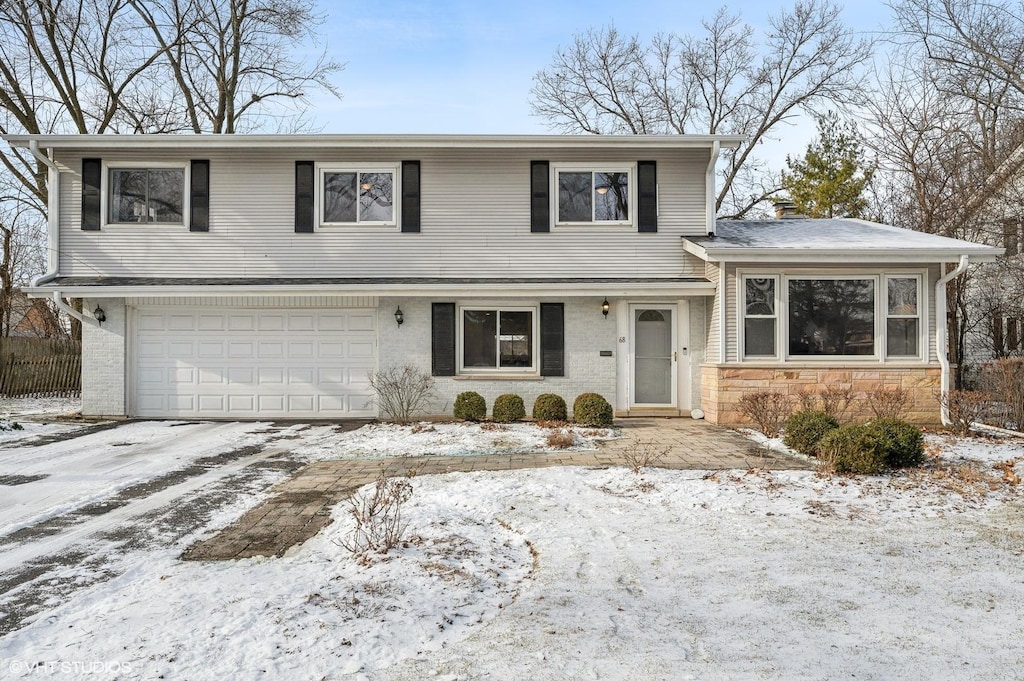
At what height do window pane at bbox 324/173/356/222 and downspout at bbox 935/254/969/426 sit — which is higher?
window pane at bbox 324/173/356/222

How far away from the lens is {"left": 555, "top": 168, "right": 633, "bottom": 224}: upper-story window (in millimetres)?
12422

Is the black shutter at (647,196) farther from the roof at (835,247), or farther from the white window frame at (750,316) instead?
the white window frame at (750,316)

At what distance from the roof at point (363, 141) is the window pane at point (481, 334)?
3.11 meters

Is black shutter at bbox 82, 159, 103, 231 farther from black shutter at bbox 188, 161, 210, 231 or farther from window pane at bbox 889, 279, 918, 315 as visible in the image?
window pane at bbox 889, 279, 918, 315

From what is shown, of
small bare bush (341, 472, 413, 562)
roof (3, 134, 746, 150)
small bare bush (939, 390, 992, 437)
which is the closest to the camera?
small bare bush (341, 472, 413, 562)

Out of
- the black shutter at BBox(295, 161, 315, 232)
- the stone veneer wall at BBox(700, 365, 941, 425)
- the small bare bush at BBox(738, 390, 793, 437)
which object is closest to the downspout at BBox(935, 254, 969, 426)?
the stone veneer wall at BBox(700, 365, 941, 425)

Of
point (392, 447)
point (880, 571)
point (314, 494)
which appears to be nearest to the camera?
point (880, 571)

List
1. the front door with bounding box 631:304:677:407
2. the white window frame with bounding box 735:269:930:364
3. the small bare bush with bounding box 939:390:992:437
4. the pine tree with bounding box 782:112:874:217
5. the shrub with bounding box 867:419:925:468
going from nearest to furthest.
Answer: the shrub with bounding box 867:419:925:468 → the small bare bush with bounding box 939:390:992:437 → the white window frame with bounding box 735:269:930:364 → the front door with bounding box 631:304:677:407 → the pine tree with bounding box 782:112:874:217

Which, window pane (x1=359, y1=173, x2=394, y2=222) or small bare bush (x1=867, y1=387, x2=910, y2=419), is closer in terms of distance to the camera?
small bare bush (x1=867, y1=387, x2=910, y2=419)

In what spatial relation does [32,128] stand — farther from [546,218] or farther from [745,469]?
[745,469]

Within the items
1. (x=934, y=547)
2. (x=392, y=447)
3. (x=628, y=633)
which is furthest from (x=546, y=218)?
(x=628, y=633)

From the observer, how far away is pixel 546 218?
12.3m

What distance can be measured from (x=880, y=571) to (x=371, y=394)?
9473mm

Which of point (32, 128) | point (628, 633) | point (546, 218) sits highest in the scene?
point (32, 128)
